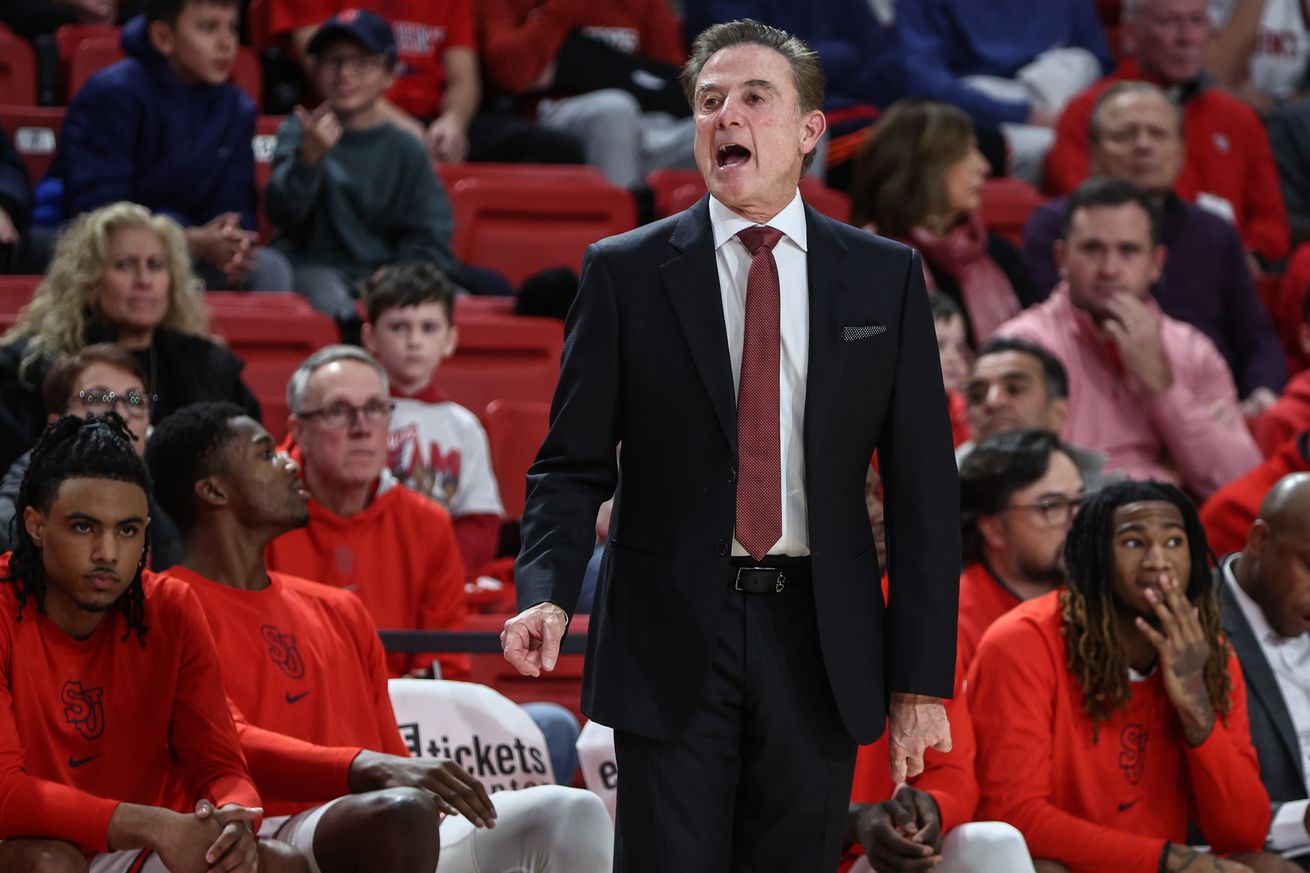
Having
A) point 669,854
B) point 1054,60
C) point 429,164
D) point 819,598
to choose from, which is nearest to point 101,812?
point 669,854

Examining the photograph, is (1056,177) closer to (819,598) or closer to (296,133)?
(296,133)

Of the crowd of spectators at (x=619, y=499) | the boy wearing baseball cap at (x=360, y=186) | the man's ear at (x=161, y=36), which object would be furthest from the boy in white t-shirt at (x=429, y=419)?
the man's ear at (x=161, y=36)

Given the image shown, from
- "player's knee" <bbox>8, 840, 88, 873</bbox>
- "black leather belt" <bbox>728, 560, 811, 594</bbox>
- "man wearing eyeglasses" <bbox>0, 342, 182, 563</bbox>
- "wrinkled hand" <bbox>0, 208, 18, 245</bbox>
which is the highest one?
"wrinkled hand" <bbox>0, 208, 18, 245</bbox>

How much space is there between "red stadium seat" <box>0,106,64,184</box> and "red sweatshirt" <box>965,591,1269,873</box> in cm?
364

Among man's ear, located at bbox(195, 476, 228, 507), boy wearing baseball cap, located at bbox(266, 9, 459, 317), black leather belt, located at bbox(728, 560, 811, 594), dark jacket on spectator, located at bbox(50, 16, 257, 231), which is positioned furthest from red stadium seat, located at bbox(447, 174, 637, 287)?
black leather belt, located at bbox(728, 560, 811, 594)

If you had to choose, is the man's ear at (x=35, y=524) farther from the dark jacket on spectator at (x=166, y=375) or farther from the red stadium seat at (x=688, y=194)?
the red stadium seat at (x=688, y=194)

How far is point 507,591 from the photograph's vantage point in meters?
4.73

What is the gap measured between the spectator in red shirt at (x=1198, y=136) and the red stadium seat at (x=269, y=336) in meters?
3.05

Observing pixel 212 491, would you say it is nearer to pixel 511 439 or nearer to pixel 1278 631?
pixel 511 439

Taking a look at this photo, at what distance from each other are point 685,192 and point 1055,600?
9.07 feet

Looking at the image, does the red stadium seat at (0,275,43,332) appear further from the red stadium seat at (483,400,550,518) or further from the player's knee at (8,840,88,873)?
the player's knee at (8,840,88,873)

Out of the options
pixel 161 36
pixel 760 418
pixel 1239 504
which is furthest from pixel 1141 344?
pixel 760 418

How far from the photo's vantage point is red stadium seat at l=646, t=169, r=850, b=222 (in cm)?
612

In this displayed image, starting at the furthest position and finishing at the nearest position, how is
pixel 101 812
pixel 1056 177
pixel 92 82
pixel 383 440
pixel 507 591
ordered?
pixel 1056 177 < pixel 92 82 < pixel 507 591 < pixel 383 440 < pixel 101 812
